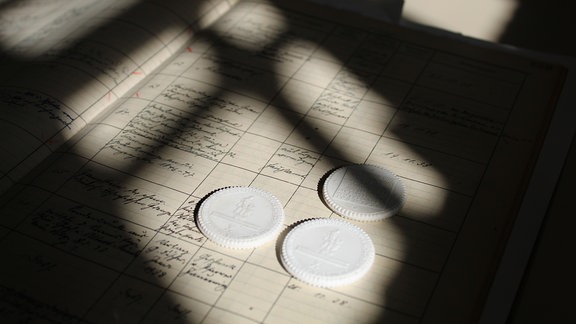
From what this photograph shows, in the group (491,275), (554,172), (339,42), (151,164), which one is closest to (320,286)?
(491,275)

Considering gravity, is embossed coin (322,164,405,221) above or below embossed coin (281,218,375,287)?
above

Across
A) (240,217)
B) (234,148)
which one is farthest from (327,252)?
(234,148)

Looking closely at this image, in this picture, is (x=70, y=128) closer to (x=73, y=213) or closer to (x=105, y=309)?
(x=73, y=213)

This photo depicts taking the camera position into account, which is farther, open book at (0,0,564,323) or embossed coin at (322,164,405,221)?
embossed coin at (322,164,405,221)

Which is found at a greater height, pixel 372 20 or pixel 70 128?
pixel 372 20
